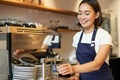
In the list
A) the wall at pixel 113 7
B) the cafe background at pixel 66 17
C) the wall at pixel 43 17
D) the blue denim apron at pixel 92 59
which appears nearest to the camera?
the blue denim apron at pixel 92 59

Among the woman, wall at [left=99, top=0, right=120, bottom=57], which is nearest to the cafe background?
wall at [left=99, top=0, right=120, bottom=57]

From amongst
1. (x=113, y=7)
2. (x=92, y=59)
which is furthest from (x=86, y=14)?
(x=113, y=7)

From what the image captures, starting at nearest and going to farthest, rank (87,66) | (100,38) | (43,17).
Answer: (87,66)
(100,38)
(43,17)

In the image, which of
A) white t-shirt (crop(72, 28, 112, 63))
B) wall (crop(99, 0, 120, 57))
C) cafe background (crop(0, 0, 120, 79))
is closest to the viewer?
white t-shirt (crop(72, 28, 112, 63))

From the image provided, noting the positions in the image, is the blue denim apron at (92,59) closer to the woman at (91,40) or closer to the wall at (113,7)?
the woman at (91,40)

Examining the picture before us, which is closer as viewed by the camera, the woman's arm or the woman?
the woman's arm

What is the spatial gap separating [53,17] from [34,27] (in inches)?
44.3

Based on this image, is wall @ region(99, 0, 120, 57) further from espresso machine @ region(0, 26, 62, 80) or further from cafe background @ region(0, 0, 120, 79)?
espresso machine @ region(0, 26, 62, 80)

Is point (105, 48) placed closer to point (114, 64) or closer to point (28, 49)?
point (28, 49)

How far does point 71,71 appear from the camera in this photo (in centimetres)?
123

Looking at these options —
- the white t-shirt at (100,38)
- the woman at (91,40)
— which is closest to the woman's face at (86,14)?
the woman at (91,40)

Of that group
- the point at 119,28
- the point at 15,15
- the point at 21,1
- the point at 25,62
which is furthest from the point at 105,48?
the point at 119,28

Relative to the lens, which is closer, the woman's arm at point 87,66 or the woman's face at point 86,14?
the woman's arm at point 87,66

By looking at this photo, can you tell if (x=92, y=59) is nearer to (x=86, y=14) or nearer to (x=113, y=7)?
(x=86, y=14)
